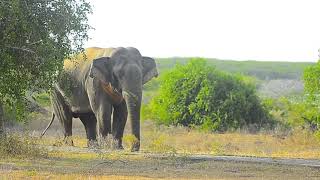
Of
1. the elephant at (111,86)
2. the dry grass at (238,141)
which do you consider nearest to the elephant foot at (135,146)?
the elephant at (111,86)

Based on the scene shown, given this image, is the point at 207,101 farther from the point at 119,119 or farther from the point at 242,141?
the point at 119,119

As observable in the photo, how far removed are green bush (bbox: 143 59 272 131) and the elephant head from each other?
636 inches

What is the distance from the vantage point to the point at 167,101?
42906mm

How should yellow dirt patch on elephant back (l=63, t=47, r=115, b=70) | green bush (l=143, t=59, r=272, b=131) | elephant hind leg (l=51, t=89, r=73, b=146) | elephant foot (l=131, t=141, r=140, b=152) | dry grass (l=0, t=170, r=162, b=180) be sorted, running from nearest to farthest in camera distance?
dry grass (l=0, t=170, r=162, b=180), elephant foot (l=131, t=141, r=140, b=152), yellow dirt patch on elephant back (l=63, t=47, r=115, b=70), elephant hind leg (l=51, t=89, r=73, b=146), green bush (l=143, t=59, r=272, b=131)

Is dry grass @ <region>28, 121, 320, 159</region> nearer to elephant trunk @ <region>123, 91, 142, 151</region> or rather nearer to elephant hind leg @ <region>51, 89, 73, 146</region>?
elephant hind leg @ <region>51, 89, 73, 146</region>

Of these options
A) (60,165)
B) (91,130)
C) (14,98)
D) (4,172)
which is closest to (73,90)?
(91,130)

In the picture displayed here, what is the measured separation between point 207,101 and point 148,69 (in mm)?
16469

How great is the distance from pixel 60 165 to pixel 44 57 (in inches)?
118

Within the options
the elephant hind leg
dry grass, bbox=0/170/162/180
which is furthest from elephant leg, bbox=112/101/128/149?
dry grass, bbox=0/170/162/180

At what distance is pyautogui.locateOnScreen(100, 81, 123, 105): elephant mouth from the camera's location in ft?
77.0

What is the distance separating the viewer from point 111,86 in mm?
23609

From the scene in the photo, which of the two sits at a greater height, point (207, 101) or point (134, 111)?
point (134, 111)

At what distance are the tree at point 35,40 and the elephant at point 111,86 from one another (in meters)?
2.60

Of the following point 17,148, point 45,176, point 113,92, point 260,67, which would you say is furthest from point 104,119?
point 260,67
